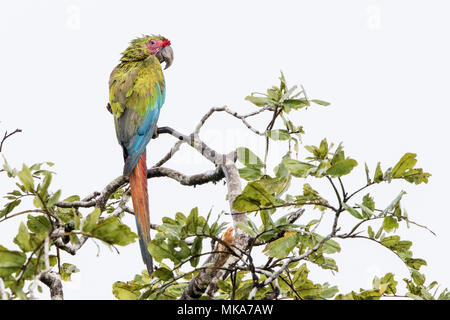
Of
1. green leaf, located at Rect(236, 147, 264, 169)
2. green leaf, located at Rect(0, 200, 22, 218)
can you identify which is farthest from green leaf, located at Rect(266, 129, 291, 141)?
green leaf, located at Rect(0, 200, 22, 218)

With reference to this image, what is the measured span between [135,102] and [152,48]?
0.47 metres

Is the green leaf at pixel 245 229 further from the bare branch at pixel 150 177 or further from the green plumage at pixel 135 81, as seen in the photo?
the green plumage at pixel 135 81

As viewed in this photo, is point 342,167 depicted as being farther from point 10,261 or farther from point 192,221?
point 10,261

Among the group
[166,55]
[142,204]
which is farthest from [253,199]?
[166,55]

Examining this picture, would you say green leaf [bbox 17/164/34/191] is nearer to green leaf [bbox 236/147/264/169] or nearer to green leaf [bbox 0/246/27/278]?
green leaf [bbox 0/246/27/278]

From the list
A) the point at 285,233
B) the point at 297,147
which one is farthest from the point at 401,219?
the point at 297,147

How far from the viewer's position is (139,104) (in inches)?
85.4

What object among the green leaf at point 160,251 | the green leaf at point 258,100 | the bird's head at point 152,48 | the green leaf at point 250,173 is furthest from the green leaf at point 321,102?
the bird's head at point 152,48

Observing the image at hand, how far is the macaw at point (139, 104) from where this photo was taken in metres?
1.86

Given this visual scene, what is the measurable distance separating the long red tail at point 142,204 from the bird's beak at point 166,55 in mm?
763
